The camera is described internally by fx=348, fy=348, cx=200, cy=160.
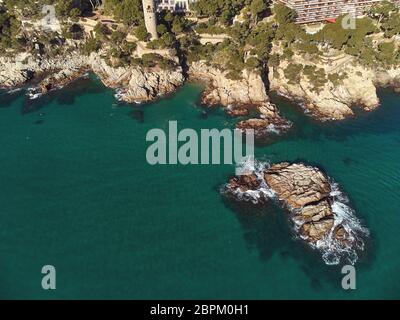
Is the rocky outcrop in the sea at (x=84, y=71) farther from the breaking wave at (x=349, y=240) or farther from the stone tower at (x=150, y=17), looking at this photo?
the breaking wave at (x=349, y=240)

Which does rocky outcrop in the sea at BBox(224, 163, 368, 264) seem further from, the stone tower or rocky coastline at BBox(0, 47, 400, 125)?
the stone tower

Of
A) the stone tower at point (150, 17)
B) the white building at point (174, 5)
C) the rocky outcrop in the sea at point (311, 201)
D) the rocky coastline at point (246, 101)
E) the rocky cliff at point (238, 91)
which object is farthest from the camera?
the white building at point (174, 5)

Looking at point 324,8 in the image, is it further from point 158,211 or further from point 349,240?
point 158,211

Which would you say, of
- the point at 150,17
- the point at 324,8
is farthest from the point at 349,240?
the point at 150,17

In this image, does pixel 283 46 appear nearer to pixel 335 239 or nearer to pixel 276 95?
pixel 276 95

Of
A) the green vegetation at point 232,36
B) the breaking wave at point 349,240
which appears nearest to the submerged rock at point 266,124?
the green vegetation at point 232,36
